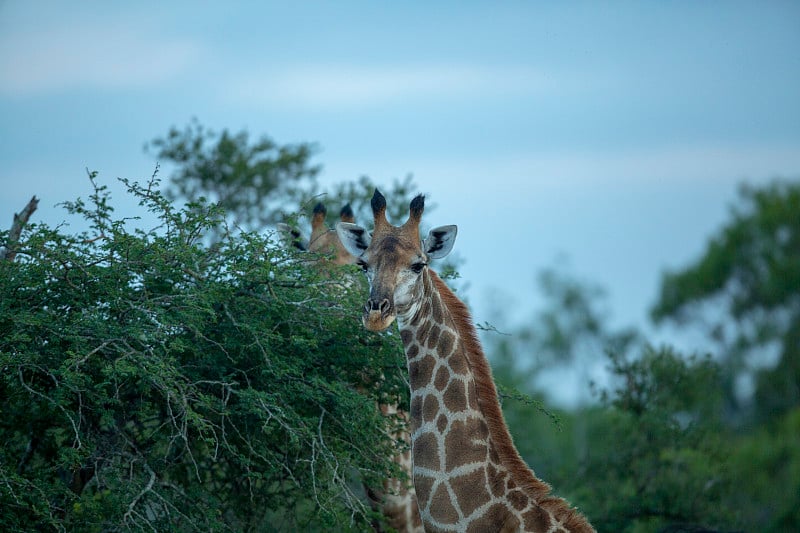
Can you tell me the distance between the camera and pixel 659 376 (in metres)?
14.1

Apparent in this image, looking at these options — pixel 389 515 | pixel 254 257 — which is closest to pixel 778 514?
pixel 389 515

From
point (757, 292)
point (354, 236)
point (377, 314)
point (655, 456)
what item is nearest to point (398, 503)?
point (354, 236)

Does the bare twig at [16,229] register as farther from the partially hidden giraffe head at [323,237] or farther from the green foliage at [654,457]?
the green foliage at [654,457]

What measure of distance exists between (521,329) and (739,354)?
30.4ft

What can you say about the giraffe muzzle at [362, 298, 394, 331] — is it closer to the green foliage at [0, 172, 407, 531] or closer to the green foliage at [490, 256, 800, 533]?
the green foliage at [0, 172, 407, 531]

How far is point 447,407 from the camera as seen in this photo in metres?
7.16

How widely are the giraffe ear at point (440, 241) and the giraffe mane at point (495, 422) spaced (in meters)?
0.15

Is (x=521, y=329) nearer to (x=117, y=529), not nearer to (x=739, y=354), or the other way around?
(x=739, y=354)

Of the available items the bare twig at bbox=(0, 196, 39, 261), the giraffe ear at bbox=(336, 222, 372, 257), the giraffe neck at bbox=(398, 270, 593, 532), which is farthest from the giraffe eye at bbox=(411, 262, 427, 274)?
the bare twig at bbox=(0, 196, 39, 261)

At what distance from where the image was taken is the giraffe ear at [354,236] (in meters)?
7.78

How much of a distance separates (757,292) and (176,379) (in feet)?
111

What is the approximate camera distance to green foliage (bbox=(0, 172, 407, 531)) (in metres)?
7.93

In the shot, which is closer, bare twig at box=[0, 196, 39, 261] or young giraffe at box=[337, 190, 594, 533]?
young giraffe at box=[337, 190, 594, 533]

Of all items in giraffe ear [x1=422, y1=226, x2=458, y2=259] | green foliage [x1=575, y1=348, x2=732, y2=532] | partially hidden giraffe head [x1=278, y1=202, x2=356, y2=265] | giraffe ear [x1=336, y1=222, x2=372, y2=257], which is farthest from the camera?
green foliage [x1=575, y1=348, x2=732, y2=532]
